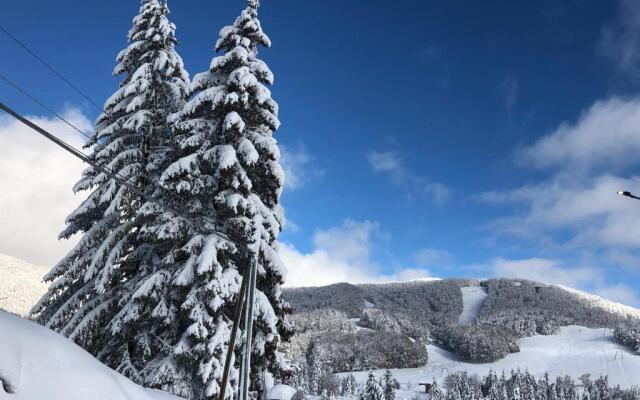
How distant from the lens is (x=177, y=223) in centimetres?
1580

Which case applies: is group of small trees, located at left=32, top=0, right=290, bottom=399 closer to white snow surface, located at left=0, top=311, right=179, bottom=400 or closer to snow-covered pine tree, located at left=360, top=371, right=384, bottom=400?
white snow surface, located at left=0, top=311, right=179, bottom=400

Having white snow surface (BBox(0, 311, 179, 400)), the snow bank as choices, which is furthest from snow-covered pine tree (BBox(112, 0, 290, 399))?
white snow surface (BBox(0, 311, 179, 400))

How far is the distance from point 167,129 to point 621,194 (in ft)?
52.9

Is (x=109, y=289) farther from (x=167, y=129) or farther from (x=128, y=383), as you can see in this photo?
(x=128, y=383)

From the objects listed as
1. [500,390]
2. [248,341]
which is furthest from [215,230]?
[500,390]

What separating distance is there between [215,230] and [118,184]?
216 inches

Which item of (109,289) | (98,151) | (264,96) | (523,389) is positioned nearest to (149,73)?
(98,151)

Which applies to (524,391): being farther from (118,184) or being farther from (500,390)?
(118,184)

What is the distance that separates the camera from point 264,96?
17.3m

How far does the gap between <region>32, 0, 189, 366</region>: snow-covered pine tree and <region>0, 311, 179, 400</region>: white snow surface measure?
10428mm

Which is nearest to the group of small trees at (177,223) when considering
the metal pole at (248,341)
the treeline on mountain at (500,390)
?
the metal pole at (248,341)

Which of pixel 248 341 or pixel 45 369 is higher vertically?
pixel 248 341

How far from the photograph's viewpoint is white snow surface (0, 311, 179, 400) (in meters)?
5.54

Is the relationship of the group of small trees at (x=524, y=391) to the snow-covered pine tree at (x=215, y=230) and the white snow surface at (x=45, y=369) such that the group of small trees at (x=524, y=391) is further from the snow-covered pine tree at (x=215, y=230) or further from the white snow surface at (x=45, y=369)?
the white snow surface at (x=45, y=369)
